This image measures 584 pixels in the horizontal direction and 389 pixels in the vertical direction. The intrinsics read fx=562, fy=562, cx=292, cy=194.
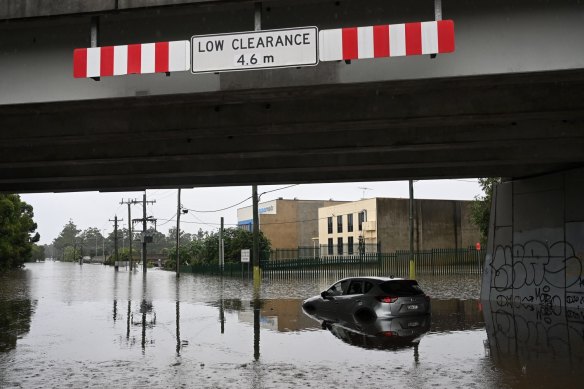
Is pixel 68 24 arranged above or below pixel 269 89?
above

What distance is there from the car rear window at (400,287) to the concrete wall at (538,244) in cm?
507

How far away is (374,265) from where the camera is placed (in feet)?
145

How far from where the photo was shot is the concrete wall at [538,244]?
1631 cm

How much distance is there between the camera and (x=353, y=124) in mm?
11109

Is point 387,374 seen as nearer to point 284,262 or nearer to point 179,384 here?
point 179,384

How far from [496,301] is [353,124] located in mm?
11164

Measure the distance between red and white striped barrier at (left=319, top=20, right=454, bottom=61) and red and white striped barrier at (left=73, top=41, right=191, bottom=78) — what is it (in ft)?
6.50

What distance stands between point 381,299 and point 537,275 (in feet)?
21.3

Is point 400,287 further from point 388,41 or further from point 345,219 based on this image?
point 345,219

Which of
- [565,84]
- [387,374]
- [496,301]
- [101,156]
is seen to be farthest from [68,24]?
[496,301]

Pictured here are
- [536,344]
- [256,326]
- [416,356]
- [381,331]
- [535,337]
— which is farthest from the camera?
[256,326]

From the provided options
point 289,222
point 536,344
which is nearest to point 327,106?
point 536,344

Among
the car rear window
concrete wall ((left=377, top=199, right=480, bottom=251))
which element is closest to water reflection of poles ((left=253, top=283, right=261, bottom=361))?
the car rear window

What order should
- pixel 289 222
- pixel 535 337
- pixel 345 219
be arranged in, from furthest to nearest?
1. pixel 289 222
2. pixel 345 219
3. pixel 535 337
